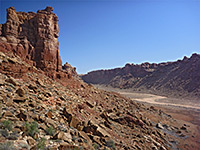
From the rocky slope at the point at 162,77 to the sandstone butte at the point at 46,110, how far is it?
2250 inches

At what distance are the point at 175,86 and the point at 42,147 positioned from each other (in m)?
80.8

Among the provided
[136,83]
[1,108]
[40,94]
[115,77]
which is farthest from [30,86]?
[115,77]

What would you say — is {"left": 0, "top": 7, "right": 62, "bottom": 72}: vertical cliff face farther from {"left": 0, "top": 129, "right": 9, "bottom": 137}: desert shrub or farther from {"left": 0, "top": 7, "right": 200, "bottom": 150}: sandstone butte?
{"left": 0, "top": 129, "right": 9, "bottom": 137}: desert shrub

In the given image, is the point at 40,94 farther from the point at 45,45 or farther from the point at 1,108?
the point at 45,45

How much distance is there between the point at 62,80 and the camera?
19188 millimetres

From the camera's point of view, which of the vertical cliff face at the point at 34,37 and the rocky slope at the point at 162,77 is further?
the rocky slope at the point at 162,77

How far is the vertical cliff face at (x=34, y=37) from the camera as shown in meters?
15.9

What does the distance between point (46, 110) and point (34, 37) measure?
13.8 meters

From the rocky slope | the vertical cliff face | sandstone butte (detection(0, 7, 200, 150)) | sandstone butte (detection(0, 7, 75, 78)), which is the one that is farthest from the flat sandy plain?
the vertical cliff face

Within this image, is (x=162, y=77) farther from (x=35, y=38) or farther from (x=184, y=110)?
(x=35, y=38)

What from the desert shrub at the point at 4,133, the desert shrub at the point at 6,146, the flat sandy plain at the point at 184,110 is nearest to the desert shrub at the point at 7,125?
the desert shrub at the point at 4,133

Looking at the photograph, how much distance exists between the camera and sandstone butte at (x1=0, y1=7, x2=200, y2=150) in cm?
587

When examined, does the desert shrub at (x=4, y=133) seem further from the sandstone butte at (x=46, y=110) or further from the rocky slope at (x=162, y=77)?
the rocky slope at (x=162, y=77)

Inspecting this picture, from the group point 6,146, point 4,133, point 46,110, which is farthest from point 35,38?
point 6,146
